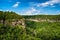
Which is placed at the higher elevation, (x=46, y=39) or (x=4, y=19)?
(x=4, y=19)

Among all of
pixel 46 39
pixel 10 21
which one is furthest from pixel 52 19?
pixel 10 21

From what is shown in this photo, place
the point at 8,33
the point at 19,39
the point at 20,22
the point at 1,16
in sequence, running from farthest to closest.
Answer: the point at 20,22 → the point at 1,16 → the point at 8,33 → the point at 19,39

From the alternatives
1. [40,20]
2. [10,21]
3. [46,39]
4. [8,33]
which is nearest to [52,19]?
[40,20]

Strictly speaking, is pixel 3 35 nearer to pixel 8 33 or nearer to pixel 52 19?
pixel 8 33

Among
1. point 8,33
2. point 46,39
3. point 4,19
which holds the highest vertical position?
point 4,19

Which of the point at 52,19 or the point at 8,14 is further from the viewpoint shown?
the point at 52,19

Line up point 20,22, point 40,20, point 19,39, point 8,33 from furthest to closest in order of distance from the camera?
point 40,20 < point 20,22 < point 8,33 < point 19,39

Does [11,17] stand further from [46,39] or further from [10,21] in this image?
[46,39]

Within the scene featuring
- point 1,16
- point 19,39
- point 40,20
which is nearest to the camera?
point 19,39

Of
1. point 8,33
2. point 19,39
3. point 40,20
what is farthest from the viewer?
point 40,20
